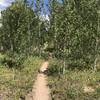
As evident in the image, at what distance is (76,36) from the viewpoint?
3756 cm

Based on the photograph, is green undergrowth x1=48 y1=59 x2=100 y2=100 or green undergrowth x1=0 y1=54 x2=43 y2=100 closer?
green undergrowth x1=48 y1=59 x2=100 y2=100

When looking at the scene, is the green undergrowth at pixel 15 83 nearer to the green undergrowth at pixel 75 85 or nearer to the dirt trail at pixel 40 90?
the dirt trail at pixel 40 90

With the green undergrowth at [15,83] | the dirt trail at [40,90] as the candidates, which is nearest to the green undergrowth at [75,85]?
the dirt trail at [40,90]

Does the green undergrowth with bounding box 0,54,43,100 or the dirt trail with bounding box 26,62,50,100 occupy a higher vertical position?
the green undergrowth with bounding box 0,54,43,100

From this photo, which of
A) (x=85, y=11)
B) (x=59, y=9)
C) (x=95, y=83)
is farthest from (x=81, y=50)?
(x=95, y=83)

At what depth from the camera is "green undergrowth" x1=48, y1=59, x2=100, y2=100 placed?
2498 centimetres

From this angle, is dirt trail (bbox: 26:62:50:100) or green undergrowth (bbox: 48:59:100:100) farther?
dirt trail (bbox: 26:62:50:100)

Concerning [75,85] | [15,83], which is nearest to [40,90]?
[15,83]

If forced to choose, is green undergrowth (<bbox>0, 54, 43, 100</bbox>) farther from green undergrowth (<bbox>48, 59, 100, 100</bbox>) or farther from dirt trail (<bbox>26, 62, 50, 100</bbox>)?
green undergrowth (<bbox>48, 59, 100, 100</bbox>)

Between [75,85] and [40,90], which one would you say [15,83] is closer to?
[40,90]

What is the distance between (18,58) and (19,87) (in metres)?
13.5

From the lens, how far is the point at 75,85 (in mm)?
28062

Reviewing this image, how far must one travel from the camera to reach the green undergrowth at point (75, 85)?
25.0 meters

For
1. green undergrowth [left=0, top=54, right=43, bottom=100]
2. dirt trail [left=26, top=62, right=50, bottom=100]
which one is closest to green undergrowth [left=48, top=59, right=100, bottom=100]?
dirt trail [left=26, top=62, right=50, bottom=100]
